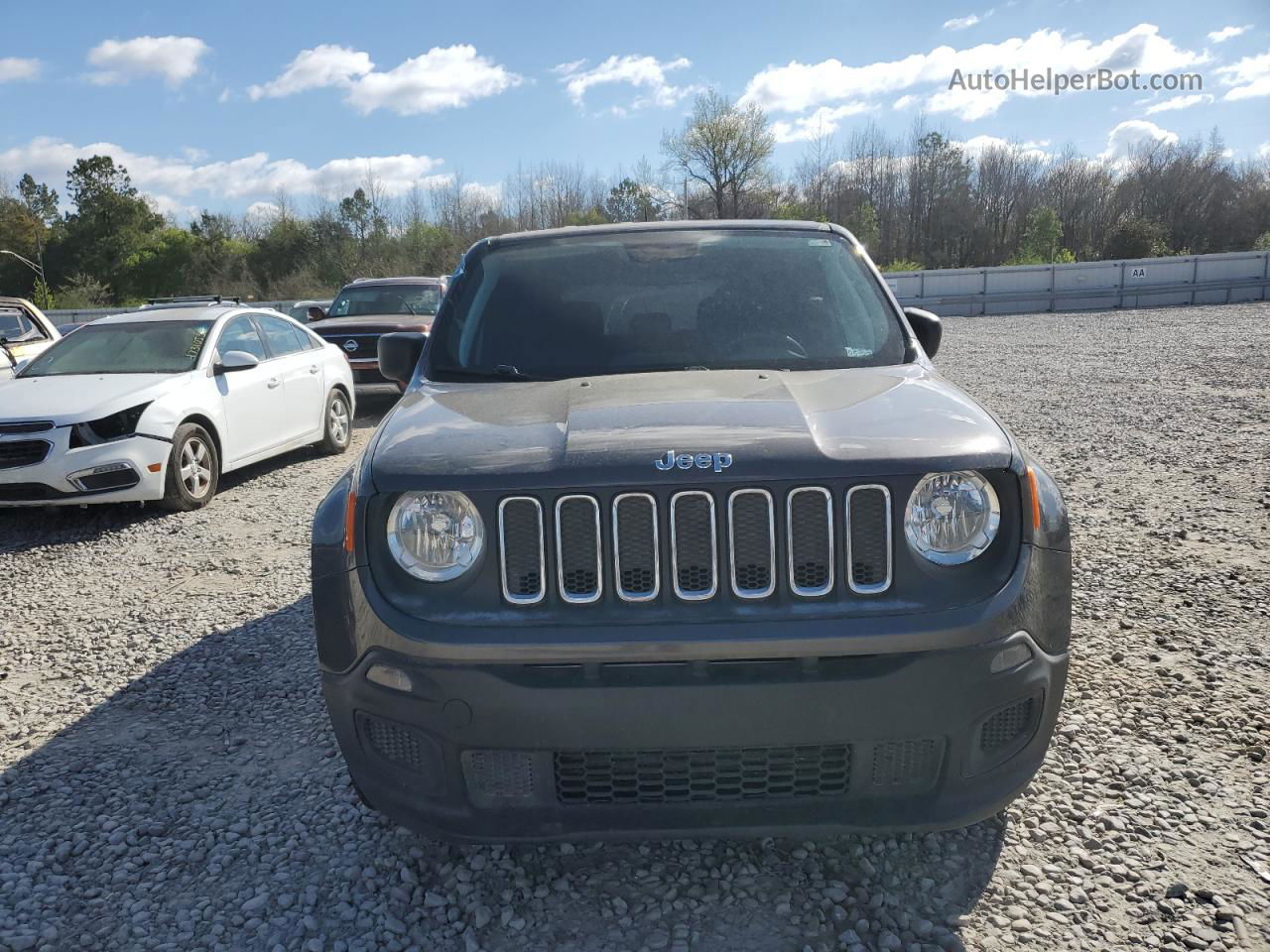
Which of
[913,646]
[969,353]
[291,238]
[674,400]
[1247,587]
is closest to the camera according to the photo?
[913,646]

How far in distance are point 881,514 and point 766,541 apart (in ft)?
0.91

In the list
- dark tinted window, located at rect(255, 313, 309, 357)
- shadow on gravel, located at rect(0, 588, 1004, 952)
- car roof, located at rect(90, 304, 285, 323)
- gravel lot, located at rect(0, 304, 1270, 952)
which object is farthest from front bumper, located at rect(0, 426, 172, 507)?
shadow on gravel, located at rect(0, 588, 1004, 952)

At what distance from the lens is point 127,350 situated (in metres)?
7.91

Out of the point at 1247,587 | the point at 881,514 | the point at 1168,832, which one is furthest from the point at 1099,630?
the point at 881,514

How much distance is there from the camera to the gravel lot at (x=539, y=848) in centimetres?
243

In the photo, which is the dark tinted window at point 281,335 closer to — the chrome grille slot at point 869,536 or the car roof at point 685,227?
the car roof at point 685,227

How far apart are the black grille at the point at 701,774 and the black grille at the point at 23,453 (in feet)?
19.4

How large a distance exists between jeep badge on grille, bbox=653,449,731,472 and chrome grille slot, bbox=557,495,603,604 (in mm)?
187

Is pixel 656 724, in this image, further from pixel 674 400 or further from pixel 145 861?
pixel 145 861

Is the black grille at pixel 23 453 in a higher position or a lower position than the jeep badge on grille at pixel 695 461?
lower

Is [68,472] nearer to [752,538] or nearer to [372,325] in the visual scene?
[372,325]

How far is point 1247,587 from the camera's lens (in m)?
4.70

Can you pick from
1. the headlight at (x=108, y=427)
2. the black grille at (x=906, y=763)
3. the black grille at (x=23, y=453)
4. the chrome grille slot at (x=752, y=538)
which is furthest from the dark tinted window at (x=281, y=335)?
the black grille at (x=906, y=763)

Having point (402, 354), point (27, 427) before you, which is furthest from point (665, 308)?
point (27, 427)
